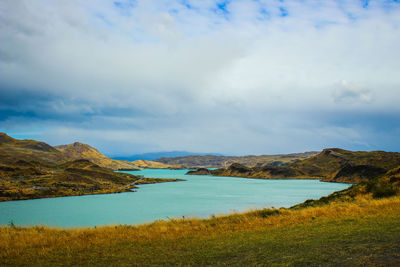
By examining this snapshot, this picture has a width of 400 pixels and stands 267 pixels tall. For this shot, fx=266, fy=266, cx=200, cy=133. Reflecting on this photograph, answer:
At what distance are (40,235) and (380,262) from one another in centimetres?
1517

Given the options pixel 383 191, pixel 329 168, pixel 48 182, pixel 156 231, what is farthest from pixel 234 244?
pixel 329 168

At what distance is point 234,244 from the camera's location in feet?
37.3

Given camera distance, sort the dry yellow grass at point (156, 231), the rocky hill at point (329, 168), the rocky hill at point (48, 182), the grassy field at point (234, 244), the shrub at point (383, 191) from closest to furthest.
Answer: the grassy field at point (234, 244) → the dry yellow grass at point (156, 231) → the shrub at point (383, 191) → the rocky hill at point (48, 182) → the rocky hill at point (329, 168)

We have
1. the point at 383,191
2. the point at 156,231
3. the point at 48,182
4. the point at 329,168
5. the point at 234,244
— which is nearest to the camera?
the point at 234,244

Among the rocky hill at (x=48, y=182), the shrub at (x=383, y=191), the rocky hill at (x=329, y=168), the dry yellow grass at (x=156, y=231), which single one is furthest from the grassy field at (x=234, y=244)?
the rocky hill at (x=329, y=168)

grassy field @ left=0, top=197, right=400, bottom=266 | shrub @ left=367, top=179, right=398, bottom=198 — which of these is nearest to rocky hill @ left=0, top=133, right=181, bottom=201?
grassy field @ left=0, top=197, right=400, bottom=266

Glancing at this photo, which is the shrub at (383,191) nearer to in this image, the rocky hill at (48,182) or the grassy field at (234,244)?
the grassy field at (234,244)

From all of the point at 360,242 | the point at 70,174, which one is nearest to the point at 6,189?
the point at 70,174

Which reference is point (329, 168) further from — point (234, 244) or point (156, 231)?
point (234, 244)

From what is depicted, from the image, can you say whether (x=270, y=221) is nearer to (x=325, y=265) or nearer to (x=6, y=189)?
(x=325, y=265)

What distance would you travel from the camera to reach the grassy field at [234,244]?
8445 mm

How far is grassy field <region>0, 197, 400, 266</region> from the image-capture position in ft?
27.7

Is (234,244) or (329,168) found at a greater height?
(234,244)

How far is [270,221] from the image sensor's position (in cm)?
1695
